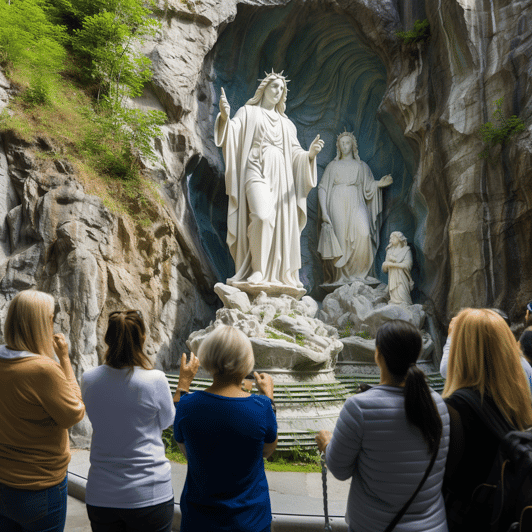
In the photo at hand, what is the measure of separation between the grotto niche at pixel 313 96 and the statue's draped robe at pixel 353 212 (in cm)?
44

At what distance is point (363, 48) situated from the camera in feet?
33.7

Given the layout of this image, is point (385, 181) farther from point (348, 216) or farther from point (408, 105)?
point (408, 105)

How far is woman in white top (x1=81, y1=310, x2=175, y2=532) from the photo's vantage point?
80.8 inches

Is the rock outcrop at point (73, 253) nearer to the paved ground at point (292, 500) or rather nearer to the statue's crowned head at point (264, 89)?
the paved ground at point (292, 500)

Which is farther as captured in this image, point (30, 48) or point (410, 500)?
point (30, 48)

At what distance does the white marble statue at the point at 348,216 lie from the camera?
9539mm

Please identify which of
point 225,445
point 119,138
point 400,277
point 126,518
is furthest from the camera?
point 400,277

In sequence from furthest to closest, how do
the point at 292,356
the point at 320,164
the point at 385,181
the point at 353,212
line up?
the point at 320,164 → the point at 385,181 → the point at 353,212 → the point at 292,356

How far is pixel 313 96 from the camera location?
1095 centimetres

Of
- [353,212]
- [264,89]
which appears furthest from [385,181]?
[264,89]

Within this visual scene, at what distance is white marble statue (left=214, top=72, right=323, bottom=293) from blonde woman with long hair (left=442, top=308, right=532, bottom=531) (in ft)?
18.2

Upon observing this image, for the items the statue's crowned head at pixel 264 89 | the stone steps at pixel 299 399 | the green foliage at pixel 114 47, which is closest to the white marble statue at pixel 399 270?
the stone steps at pixel 299 399

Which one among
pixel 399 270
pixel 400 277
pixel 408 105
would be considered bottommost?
pixel 400 277

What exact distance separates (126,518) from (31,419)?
57 cm
